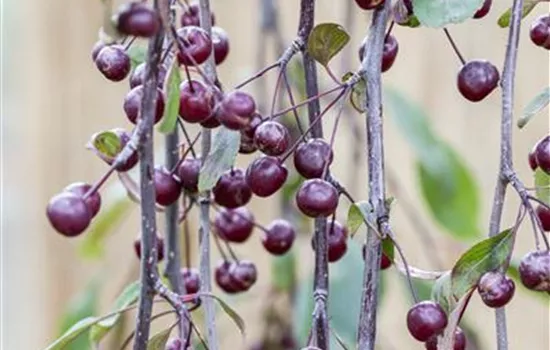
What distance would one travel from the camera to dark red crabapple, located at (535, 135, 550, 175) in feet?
1.48

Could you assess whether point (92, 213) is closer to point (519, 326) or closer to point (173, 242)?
point (173, 242)

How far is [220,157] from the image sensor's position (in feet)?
1.49

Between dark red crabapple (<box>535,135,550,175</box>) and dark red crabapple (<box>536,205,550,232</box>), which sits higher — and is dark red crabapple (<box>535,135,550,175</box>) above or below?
above

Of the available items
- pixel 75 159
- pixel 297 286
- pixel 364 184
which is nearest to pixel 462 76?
pixel 297 286

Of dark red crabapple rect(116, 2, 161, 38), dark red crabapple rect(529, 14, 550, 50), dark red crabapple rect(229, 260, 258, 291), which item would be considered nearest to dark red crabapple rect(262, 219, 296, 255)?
dark red crabapple rect(229, 260, 258, 291)

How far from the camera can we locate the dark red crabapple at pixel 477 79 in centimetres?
49

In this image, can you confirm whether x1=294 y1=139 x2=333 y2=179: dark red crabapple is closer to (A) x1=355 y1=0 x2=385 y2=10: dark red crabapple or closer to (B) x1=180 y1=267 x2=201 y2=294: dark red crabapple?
(A) x1=355 y1=0 x2=385 y2=10: dark red crabapple

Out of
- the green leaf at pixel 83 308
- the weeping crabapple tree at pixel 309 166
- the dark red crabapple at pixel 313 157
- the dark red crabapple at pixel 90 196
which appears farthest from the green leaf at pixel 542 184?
the green leaf at pixel 83 308

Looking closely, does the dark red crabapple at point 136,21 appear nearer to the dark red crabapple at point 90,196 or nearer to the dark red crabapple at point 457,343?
the dark red crabapple at point 90,196

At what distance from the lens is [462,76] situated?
0.50m

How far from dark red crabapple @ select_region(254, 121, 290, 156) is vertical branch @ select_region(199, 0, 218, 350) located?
0.04 metres

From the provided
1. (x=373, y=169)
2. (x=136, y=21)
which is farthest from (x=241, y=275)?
(x=136, y=21)

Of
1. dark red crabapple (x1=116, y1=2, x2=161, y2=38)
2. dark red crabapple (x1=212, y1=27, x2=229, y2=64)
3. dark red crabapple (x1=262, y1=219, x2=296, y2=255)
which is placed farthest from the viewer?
dark red crabapple (x1=262, y1=219, x2=296, y2=255)

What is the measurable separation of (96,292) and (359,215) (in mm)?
708
